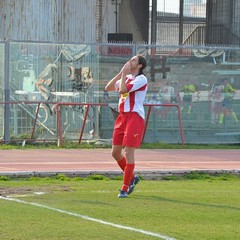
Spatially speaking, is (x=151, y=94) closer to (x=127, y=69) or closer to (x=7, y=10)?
(x=7, y=10)

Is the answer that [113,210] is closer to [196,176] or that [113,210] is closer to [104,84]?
[196,176]

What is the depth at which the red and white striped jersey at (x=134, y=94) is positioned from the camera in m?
12.5

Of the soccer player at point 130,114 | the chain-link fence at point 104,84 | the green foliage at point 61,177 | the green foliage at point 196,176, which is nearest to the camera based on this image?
the soccer player at point 130,114

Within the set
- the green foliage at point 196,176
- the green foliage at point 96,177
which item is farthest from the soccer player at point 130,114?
the green foliage at point 196,176

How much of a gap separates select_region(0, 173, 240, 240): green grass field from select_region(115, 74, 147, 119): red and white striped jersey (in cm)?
124

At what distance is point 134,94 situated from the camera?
12.7 metres

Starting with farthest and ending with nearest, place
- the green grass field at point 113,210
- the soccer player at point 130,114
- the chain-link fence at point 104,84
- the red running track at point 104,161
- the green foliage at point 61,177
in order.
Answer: the chain-link fence at point 104,84
the red running track at point 104,161
the green foliage at point 61,177
the soccer player at point 130,114
the green grass field at point 113,210

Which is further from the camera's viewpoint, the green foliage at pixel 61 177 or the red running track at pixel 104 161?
the red running track at pixel 104 161

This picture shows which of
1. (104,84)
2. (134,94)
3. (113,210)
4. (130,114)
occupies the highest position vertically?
(134,94)

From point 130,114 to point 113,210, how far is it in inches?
81.0

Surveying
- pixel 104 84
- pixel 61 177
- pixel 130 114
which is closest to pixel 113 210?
pixel 130 114

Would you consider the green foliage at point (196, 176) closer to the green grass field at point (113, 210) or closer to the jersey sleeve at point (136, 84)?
the green grass field at point (113, 210)

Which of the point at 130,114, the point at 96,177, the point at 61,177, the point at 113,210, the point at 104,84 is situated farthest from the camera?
the point at 104,84

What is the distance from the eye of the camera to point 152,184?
14.8 meters
